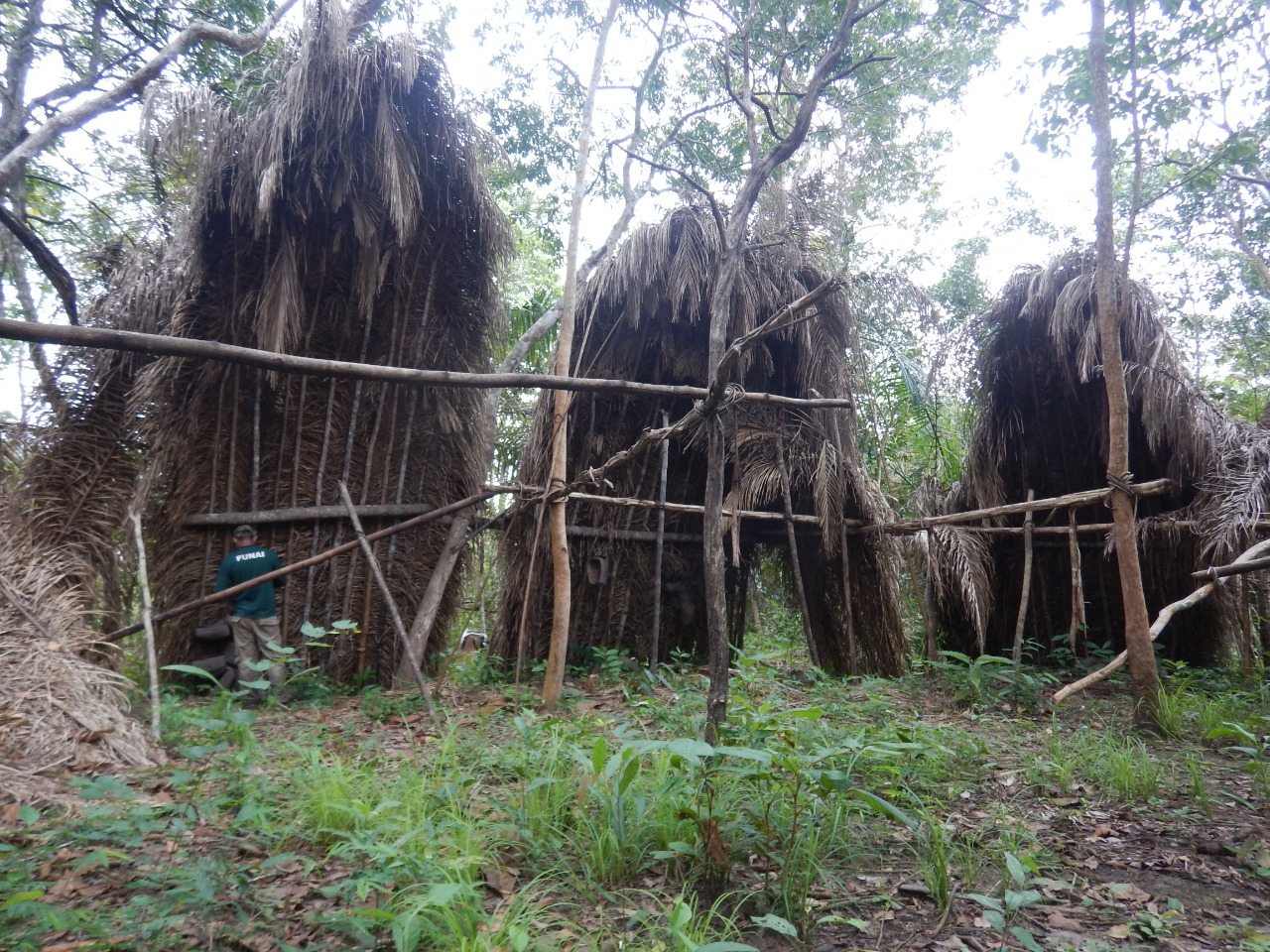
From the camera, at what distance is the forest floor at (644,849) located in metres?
2.01

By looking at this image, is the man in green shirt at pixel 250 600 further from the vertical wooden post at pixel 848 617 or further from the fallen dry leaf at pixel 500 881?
the vertical wooden post at pixel 848 617

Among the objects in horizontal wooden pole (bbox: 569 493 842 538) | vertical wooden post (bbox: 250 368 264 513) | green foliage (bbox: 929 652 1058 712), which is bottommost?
green foliage (bbox: 929 652 1058 712)

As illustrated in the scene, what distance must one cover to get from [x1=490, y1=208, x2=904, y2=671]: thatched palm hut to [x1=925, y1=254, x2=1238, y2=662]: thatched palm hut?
2.70ft

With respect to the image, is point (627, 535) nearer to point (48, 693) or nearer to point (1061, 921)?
point (48, 693)

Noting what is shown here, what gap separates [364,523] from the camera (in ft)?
18.8

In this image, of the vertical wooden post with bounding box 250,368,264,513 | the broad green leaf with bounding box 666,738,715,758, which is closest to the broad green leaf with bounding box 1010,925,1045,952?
the broad green leaf with bounding box 666,738,715,758

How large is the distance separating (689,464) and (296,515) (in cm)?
347

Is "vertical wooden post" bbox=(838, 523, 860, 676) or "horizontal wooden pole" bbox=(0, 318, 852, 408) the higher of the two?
"horizontal wooden pole" bbox=(0, 318, 852, 408)

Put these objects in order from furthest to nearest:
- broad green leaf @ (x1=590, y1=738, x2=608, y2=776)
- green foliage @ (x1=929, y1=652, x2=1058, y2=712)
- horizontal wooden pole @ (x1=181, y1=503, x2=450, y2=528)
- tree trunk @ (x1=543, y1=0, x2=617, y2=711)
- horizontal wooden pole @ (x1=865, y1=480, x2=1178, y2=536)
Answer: horizontal wooden pole @ (x1=181, y1=503, x2=450, y2=528) < green foliage @ (x1=929, y1=652, x2=1058, y2=712) < tree trunk @ (x1=543, y1=0, x2=617, y2=711) < horizontal wooden pole @ (x1=865, y1=480, x2=1178, y2=536) < broad green leaf @ (x1=590, y1=738, x2=608, y2=776)

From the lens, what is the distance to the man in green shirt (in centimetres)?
509

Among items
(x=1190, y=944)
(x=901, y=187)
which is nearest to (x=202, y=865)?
(x=1190, y=944)

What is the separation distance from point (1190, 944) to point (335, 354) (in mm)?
5820

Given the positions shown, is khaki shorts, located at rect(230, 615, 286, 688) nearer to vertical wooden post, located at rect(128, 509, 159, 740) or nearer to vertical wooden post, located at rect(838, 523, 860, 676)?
vertical wooden post, located at rect(128, 509, 159, 740)

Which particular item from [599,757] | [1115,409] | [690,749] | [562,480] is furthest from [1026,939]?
[562,480]
